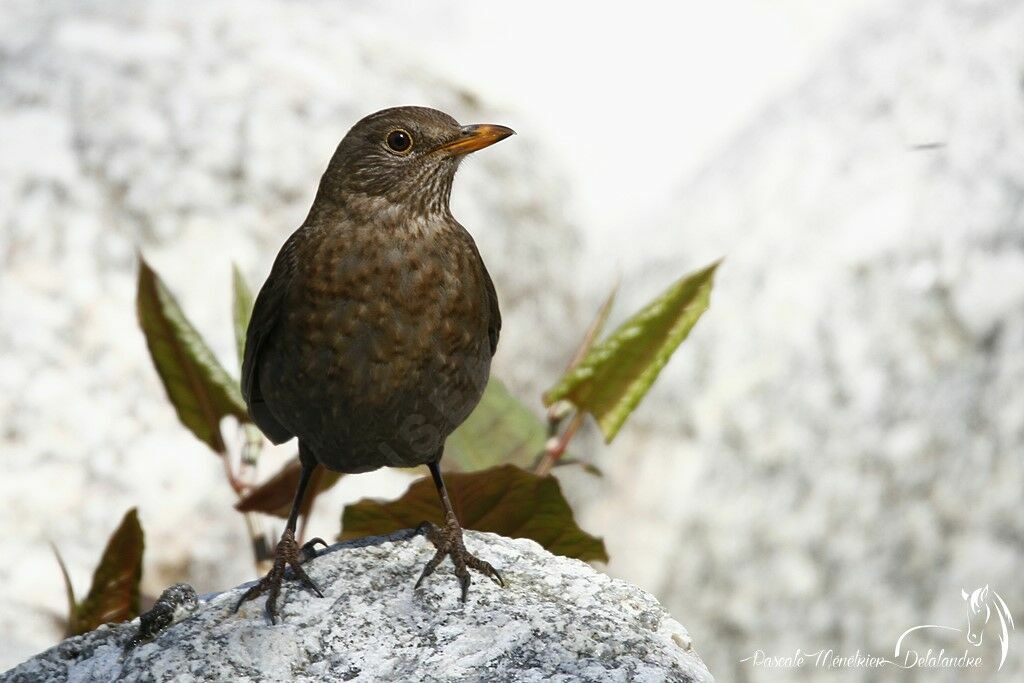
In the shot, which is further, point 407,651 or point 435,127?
point 435,127

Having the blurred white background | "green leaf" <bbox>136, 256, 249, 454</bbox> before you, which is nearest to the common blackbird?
"green leaf" <bbox>136, 256, 249, 454</bbox>

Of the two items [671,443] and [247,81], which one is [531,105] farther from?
[671,443]

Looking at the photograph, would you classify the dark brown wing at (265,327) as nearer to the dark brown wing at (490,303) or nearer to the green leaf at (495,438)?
the dark brown wing at (490,303)

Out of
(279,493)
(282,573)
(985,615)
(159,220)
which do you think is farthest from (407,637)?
(159,220)

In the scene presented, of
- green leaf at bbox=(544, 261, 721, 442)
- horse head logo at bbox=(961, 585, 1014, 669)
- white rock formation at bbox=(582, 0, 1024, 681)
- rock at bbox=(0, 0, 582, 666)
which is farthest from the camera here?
rock at bbox=(0, 0, 582, 666)

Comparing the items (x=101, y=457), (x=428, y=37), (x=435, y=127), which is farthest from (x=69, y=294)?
(x=428, y=37)

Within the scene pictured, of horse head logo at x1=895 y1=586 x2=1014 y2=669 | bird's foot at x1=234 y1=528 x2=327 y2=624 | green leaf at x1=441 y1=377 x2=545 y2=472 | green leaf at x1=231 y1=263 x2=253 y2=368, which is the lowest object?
horse head logo at x1=895 y1=586 x2=1014 y2=669

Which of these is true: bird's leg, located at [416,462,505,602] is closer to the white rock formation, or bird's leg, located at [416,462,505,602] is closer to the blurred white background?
the blurred white background

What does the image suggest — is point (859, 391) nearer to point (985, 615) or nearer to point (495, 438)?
point (985, 615)
